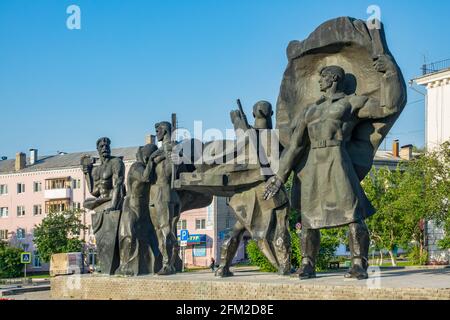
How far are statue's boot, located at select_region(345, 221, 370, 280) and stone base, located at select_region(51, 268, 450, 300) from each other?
214 mm

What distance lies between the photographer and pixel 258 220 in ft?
45.2

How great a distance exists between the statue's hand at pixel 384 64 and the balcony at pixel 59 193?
52329mm

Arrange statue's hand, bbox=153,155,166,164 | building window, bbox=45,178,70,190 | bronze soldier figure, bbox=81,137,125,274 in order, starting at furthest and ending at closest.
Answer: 1. building window, bbox=45,178,70,190
2. bronze soldier figure, bbox=81,137,125,274
3. statue's hand, bbox=153,155,166,164

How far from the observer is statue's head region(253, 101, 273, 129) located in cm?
1376

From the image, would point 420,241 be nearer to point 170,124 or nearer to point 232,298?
point 170,124

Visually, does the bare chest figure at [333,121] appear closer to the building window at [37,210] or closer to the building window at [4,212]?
the building window at [37,210]

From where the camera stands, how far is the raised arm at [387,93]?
11148mm

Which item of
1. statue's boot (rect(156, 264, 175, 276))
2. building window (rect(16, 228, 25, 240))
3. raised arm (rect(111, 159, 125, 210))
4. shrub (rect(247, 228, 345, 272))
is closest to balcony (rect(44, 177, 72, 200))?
building window (rect(16, 228, 25, 240))

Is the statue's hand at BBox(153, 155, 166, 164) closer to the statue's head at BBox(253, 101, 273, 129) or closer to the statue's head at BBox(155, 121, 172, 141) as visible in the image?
the statue's head at BBox(155, 121, 172, 141)

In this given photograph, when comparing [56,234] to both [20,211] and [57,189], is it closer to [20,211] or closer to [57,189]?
[57,189]

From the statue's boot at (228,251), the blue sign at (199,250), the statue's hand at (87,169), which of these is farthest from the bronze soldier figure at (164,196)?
the blue sign at (199,250)

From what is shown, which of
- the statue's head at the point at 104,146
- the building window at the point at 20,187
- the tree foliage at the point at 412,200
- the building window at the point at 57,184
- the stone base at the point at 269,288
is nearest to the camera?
the stone base at the point at 269,288

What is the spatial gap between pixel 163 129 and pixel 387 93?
5.55 meters
